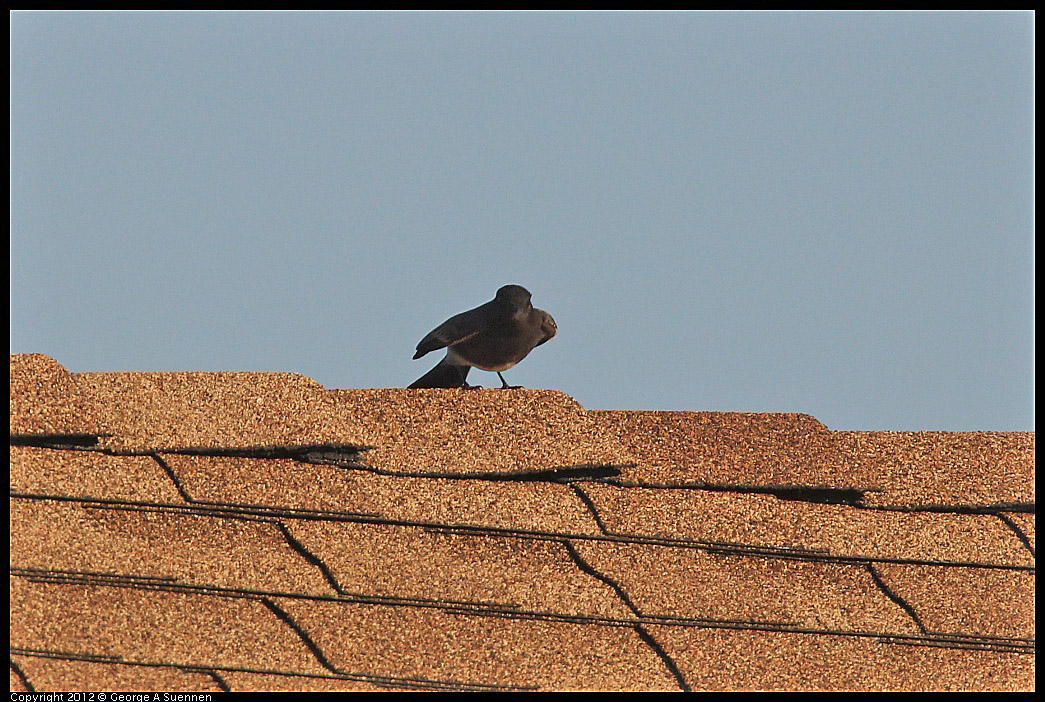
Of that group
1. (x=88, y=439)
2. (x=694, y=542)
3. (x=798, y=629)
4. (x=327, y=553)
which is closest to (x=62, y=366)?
(x=88, y=439)

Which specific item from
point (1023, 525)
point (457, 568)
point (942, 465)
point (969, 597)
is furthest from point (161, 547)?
point (1023, 525)

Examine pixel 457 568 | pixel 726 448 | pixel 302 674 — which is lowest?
pixel 302 674

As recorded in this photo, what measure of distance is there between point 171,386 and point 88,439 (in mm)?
416

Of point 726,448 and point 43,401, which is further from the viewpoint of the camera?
point 726,448

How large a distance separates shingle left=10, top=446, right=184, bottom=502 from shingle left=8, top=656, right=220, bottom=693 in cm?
58

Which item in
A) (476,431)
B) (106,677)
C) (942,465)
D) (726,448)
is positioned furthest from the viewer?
(942,465)

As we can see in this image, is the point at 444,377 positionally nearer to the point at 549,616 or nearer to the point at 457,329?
the point at 457,329

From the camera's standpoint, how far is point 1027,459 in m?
5.22

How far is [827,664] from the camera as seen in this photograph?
4461 mm

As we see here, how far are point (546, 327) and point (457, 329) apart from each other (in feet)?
1.82

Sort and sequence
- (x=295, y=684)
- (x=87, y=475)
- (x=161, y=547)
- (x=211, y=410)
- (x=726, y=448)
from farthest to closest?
(x=726, y=448), (x=211, y=410), (x=87, y=475), (x=161, y=547), (x=295, y=684)

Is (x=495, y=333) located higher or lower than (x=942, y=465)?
higher

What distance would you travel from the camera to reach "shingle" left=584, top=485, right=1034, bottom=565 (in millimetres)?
4723

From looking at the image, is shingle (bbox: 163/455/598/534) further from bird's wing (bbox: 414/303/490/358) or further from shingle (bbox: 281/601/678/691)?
bird's wing (bbox: 414/303/490/358)
